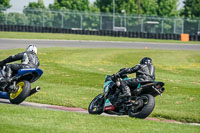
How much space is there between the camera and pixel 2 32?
42062mm

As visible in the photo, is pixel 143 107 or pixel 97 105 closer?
pixel 143 107

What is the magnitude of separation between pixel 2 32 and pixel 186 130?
114 ft

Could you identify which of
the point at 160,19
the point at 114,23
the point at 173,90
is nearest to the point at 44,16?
the point at 114,23

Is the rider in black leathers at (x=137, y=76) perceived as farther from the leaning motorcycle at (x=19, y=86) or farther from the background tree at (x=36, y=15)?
the background tree at (x=36, y=15)

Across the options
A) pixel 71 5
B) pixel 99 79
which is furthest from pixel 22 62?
pixel 71 5

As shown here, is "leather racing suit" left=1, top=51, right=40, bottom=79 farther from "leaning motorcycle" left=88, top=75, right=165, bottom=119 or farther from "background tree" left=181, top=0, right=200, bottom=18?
"background tree" left=181, top=0, right=200, bottom=18

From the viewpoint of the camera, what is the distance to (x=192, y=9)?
251ft

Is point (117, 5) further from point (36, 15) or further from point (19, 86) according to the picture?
point (19, 86)

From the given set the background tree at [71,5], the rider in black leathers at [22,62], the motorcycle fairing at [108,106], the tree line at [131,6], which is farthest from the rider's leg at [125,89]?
the background tree at [71,5]

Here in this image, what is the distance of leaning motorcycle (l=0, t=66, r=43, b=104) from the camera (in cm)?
1130

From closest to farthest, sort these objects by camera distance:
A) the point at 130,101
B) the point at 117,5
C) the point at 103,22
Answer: the point at 130,101 → the point at 103,22 → the point at 117,5

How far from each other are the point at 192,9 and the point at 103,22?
89.8 ft

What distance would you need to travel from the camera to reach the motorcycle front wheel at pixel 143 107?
32.5 ft

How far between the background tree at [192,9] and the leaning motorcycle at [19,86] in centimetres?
6661
